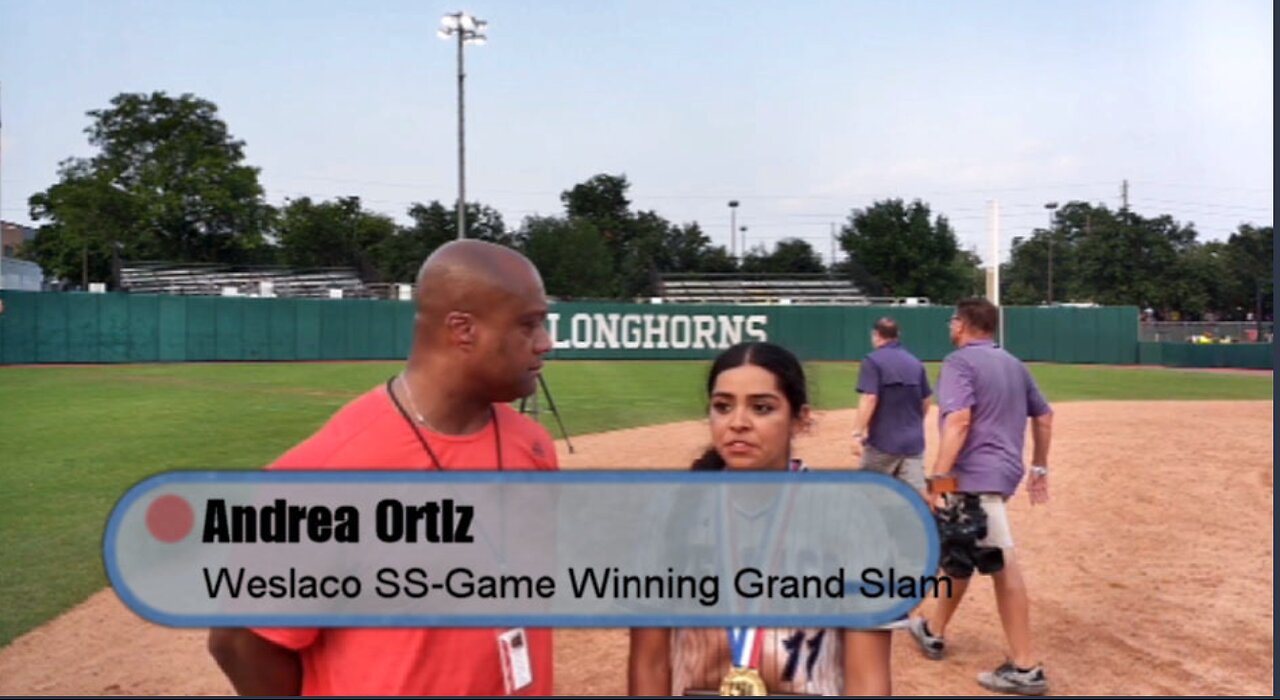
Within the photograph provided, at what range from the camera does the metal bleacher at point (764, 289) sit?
4112 centimetres

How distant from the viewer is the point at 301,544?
1.19m

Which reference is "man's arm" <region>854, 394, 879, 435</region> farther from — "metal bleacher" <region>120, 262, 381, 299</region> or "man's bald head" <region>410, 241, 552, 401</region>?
"metal bleacher" <region>120, 262, 381, 299</region>

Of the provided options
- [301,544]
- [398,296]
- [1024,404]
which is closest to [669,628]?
[301,544]

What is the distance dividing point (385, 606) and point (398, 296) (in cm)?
3142

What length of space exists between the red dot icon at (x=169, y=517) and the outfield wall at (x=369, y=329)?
23297 millimetres

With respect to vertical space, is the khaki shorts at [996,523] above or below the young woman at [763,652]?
below

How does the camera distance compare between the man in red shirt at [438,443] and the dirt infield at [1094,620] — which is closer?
the man in red shirt at [438,443]

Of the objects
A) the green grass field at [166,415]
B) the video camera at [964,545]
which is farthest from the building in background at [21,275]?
the video camera at [964,545]

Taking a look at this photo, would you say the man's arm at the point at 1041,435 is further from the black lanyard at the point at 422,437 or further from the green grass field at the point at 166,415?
the black lanyard at the point at 422,437

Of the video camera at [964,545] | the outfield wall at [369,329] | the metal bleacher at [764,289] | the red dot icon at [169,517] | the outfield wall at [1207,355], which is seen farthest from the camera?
the metal bleacher at [764,289]

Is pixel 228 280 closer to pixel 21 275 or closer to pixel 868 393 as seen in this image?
pixel 21 275

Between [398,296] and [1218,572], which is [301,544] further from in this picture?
[398,296]

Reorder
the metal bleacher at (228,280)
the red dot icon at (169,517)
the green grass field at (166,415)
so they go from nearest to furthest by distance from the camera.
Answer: the red dot icon at (169,517), the green grass field at (166,415), the metal bleacher at (228,280)

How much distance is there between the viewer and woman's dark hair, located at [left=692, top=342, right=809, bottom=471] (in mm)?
1733
